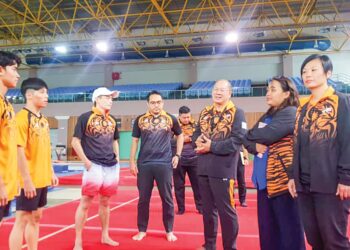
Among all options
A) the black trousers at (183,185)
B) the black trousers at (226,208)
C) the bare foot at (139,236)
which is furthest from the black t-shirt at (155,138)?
the black trousers at (183,185)

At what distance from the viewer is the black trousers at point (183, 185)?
560 centimetres

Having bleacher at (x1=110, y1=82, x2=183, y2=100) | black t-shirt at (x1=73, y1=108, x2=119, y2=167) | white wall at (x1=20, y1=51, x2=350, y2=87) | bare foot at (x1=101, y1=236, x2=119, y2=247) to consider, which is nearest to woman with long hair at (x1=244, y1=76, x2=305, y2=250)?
black t-shirt at (x1=73, y1=108, x2=119, y2=167)

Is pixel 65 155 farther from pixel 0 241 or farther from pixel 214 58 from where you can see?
pixel 0 241

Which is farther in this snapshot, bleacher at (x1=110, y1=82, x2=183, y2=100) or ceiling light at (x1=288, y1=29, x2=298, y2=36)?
bleacher at (x1=110, y1=82, x2=183, y2=100)

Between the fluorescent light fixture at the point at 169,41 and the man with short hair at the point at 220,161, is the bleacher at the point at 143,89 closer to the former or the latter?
the fluorescent light fixture at the point at 169,41

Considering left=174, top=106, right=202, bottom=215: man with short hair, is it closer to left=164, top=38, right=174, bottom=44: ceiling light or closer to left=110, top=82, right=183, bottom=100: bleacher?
left=110, top=82, right=183, bottom=100: bleacher

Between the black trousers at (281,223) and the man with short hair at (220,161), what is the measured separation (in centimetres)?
46

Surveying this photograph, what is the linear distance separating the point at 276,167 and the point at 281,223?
41 cm

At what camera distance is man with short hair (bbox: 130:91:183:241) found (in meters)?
4.14

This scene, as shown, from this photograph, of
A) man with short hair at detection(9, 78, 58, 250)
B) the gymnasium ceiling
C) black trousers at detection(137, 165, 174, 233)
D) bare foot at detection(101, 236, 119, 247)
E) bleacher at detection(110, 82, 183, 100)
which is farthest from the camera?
bleacher at detection(110, 82, 183, 100)

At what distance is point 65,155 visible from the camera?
19.1 metres

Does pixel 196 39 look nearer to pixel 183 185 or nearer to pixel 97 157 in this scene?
pixel 183 185

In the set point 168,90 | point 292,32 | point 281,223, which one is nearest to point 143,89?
point 168,90

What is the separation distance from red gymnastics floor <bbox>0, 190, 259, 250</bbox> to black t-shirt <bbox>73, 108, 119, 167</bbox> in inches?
37.3
